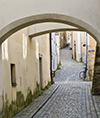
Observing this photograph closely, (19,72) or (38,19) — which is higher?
(38,19)

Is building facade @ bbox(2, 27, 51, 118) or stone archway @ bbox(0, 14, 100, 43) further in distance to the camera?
building facade @ bbox(2, 27, 51, 118)

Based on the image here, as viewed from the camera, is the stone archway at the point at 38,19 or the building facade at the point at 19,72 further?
the building facade at the point at 19,72

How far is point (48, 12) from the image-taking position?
6418mm

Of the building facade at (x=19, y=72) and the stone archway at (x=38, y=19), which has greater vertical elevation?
the stone archway at (x=38, y=19)

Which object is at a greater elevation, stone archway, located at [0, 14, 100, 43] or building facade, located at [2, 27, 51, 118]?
stone archway, located at [0, 14, 100, 43]

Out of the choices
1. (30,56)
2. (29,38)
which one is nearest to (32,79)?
(30,56)

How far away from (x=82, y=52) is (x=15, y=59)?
27526mm

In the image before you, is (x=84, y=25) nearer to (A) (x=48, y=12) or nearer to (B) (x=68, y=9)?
(B) (x=68, y=9)

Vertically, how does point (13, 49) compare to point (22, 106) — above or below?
above

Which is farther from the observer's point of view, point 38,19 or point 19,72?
point 19,72

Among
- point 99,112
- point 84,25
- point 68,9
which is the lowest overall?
point 99,112

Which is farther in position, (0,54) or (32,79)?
(32,79)

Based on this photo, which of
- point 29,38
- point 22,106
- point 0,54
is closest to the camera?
point 0,54

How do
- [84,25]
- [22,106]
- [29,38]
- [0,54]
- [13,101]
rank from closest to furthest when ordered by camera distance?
[84,25] < [0,54] < [13,101] < [22,106] < [29,38]
